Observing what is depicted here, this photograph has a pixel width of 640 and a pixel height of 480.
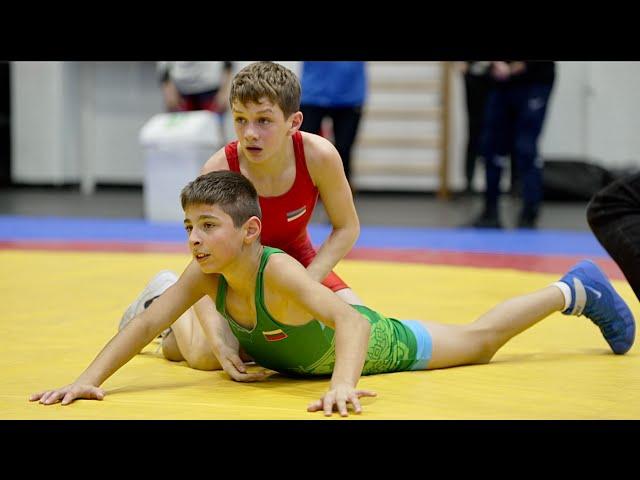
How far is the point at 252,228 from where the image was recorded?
128 inches

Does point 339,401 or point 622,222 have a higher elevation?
point 622,222

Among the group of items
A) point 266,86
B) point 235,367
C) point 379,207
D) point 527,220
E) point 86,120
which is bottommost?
point 379,207

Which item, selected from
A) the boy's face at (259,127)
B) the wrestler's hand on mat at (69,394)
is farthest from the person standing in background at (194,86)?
the wrestler's hand on mat at (69,394)

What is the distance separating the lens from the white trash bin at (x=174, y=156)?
28.9 ft

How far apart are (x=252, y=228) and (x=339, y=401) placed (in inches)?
25.3

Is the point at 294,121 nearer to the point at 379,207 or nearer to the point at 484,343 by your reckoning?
the point at 484,343

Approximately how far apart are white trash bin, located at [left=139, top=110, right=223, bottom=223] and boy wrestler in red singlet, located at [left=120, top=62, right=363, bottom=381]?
488 centimetres

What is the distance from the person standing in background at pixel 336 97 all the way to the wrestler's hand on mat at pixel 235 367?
443cm

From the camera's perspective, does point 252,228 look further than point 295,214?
No

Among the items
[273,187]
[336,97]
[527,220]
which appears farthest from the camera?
[527,220]

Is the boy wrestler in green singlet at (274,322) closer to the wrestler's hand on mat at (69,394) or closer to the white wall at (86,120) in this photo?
the wrestler's hand on mat at (69,394)

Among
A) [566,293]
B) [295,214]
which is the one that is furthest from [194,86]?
[566,293]
